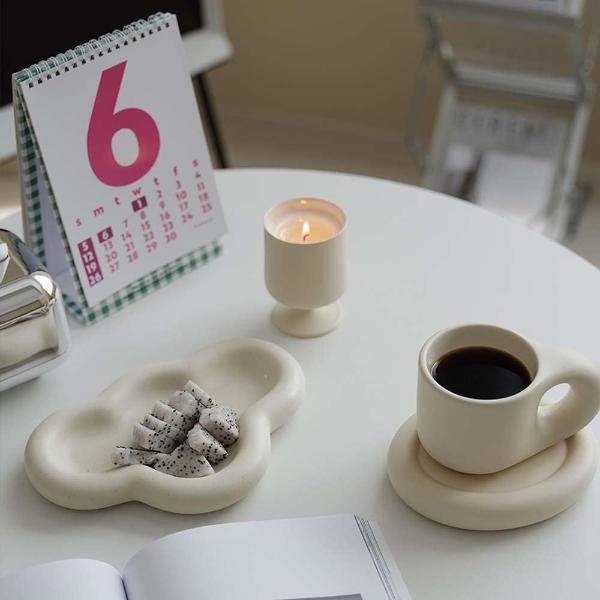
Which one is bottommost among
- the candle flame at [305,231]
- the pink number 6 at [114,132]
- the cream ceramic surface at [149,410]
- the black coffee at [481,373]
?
the cream ceramic surface at [149,410]

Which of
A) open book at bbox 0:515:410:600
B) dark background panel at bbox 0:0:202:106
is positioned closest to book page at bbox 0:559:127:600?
open book at bbox 0:515:410:600

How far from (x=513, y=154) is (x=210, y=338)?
1280mm

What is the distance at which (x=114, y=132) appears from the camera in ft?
3.51

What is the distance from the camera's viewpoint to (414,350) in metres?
1.04

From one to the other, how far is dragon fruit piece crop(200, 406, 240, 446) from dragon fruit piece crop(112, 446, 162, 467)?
0.17 feet

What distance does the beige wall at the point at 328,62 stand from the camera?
8.07 feet

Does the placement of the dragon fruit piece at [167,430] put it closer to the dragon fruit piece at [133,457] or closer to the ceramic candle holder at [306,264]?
the dragon fruit piece at [133,457]

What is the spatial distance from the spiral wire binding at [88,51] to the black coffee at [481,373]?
0.50m

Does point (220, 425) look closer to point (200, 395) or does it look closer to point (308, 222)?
point (200, 395)

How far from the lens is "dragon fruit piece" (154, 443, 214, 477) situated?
→ 2.88ft

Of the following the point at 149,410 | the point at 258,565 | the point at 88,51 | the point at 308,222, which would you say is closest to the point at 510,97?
the point at 308,222

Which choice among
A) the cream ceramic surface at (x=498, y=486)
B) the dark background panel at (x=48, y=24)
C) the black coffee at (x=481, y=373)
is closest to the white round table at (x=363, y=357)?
the cream ceramic surface at (x=498, y=486)

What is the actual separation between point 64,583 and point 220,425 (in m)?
0.21

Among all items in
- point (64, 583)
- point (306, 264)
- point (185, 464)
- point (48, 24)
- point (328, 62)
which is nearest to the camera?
point (64, 583)
